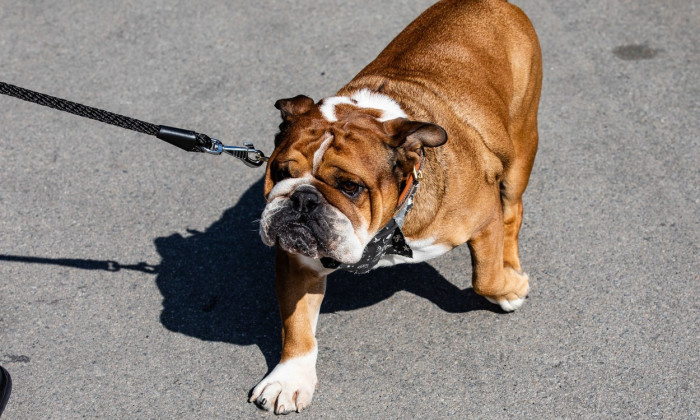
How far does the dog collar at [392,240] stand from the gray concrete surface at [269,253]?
2.04ft

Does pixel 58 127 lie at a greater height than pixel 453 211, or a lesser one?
lesser

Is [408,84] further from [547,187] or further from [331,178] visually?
[547,187]

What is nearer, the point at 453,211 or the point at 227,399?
the point at 453,211

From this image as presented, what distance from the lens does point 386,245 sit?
3436mm

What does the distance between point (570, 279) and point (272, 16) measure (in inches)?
138

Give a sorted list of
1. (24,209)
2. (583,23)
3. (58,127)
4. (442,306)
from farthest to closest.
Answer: (583,23)
(58,127)
(24,209)
(442,306)

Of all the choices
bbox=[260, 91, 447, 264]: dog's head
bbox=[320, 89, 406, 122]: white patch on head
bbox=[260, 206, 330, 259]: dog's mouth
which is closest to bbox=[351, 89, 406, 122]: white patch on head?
bbox=[320, 89, 406, 122]: white patch on head

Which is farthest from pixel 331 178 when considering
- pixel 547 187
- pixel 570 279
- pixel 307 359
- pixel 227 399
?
pixel 547 187

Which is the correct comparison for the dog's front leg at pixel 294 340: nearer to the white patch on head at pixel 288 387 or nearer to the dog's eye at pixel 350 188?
the white patch on head at pixel 288 387

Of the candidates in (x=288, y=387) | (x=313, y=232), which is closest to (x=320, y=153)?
(x=313, y=232)

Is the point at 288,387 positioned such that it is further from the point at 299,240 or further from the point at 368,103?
the point at 368,103

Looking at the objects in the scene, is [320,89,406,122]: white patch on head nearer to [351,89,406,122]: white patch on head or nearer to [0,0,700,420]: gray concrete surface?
[351,89,406,122]: white patch on head

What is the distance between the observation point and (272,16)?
6.41m

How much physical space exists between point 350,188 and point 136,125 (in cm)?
101
